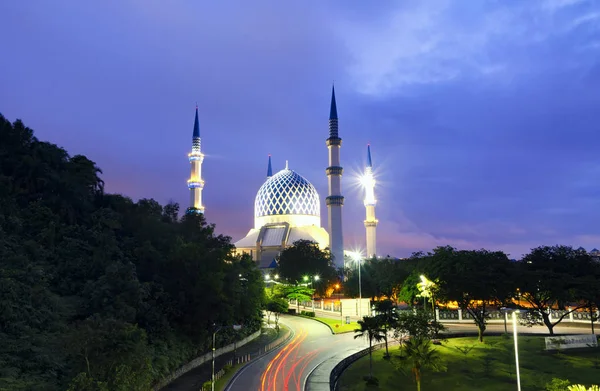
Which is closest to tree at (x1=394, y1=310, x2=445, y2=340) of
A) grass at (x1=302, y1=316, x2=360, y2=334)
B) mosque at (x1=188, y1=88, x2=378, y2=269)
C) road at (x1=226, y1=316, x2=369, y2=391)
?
road at (x1=226, y1=316, x2=369, y2=391)

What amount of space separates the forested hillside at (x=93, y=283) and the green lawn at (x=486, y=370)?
13051 millimetres

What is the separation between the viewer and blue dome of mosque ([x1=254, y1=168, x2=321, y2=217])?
385ft

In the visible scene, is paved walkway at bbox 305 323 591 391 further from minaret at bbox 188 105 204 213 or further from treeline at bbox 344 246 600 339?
minaret at bbox 188 105 204 213

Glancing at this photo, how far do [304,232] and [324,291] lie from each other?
29.8 m

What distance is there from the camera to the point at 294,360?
132 ft

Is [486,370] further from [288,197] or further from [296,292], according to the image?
[288,197]

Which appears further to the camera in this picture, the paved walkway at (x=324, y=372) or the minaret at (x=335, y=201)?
the minaret at (x=335, y=201)

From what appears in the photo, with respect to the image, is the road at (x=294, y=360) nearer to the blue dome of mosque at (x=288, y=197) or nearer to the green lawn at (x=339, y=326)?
the green lawn at (x=339, y=326)

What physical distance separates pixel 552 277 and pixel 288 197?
7440 centimetres

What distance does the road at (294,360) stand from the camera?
32938 mm

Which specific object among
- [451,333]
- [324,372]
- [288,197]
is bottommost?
[324,372]

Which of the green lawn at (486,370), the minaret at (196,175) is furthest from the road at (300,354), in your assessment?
the minaret at (196,175)

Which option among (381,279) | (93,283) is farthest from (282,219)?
(93,283)

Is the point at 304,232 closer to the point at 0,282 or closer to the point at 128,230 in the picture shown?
the point at 128,230
